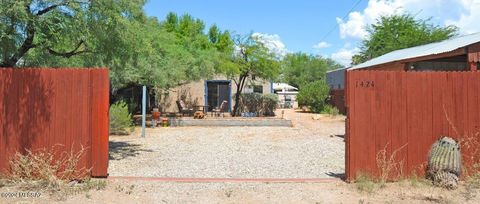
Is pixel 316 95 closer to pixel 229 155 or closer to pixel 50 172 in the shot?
pixel 229 155

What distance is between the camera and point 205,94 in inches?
1190

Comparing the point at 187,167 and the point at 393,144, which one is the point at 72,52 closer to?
the point at 187,167

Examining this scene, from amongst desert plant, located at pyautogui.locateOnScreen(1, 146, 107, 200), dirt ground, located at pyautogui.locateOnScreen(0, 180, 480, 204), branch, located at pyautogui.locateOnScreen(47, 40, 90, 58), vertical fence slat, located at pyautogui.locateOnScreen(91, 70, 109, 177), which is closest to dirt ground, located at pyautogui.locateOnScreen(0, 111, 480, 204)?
dirt ground, located at pyautogui.locateOnScreen(0, 180, 480, 204)

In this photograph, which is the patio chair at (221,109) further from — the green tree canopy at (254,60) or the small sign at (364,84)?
the small sign at (364,84)

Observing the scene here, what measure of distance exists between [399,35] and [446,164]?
33112 millimetres

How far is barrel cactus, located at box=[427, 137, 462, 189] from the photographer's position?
25.5ft

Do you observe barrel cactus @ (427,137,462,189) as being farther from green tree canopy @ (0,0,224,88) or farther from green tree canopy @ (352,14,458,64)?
green tree canopy @ (352,14,458,64)

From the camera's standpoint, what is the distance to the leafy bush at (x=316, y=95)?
3366 centimetres

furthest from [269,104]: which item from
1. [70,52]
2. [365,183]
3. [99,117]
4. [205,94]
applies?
[99,117]

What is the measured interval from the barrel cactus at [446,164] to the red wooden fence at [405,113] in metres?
0.38

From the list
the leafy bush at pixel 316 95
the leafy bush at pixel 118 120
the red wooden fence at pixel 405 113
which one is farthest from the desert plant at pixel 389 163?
the leafy bush at pixel 316 95

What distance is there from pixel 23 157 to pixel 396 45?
33.4 m

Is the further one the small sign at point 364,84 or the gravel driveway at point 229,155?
the gravel driveway at point 229,155

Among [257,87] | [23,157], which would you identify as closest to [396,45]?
[257,87]
